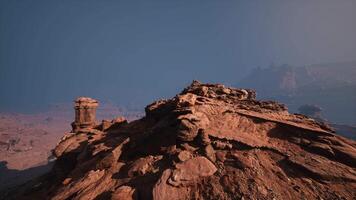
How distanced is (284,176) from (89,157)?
597 inches

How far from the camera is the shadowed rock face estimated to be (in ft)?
35.7

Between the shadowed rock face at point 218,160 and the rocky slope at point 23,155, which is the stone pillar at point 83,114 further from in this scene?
the rocky slope at point 23,155

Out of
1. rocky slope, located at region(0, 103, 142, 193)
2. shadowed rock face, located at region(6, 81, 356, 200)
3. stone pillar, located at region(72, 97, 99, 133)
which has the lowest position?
rocky slope, located at region(0, 103, 142, 193)

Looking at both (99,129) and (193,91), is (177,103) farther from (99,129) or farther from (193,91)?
(99,129)

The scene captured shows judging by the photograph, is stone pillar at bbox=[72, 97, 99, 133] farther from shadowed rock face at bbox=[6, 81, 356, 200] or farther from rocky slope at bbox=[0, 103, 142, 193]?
rocky slope at bbox=[0, 103, 142, 193]

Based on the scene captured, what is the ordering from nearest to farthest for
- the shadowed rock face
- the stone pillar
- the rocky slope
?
the shadowed rock face
the stone pillar
the rocky slope

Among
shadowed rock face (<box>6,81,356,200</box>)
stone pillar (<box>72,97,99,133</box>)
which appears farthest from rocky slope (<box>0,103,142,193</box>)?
shadowed rock face (<box>6,81,356,200</box>)

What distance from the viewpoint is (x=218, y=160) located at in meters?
12.9

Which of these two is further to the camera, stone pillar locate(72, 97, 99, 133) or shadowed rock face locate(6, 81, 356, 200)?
stone pillar locate(72, 97, 99, 133)

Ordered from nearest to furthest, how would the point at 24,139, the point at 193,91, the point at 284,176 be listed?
the point at 284,176
the point at 193,91
the point at 24,139

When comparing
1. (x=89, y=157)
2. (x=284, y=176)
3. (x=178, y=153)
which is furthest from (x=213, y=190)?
(x=89, y=157)

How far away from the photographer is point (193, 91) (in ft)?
73.3

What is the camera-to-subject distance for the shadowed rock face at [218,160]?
10.9m

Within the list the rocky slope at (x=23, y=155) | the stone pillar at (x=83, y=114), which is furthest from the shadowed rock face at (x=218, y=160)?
the rocky slope at (x=23, y=155)
